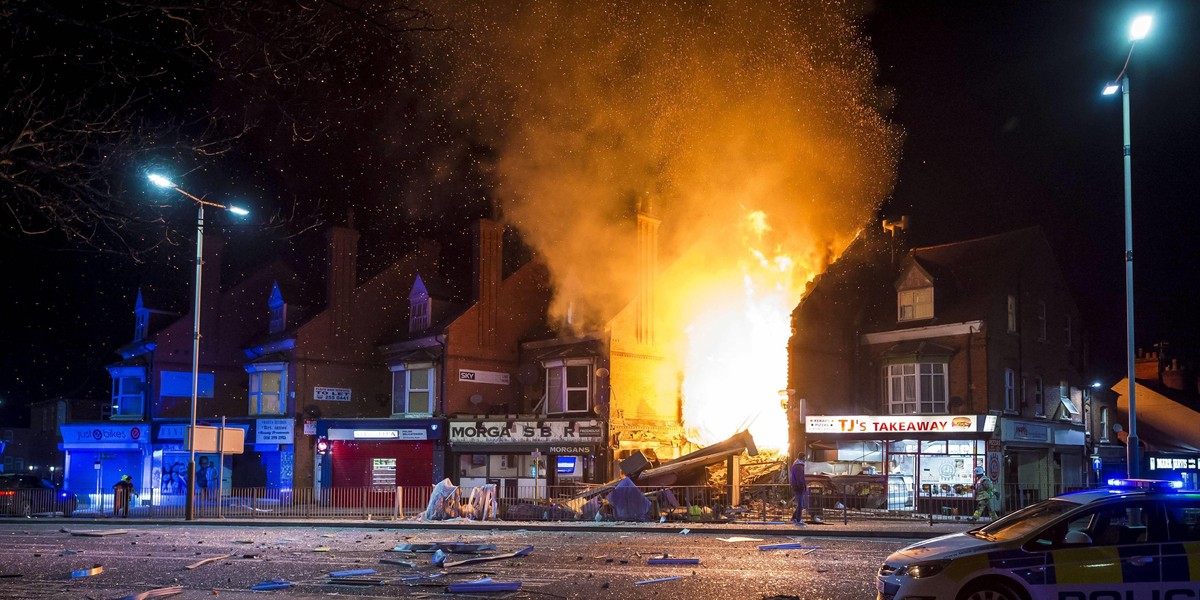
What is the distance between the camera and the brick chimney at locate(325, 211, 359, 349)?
40812 mm

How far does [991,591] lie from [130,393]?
41.3 meters

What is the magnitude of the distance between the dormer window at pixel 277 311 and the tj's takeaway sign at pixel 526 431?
9.45m

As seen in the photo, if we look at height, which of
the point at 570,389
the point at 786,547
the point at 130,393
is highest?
the point at 570,389

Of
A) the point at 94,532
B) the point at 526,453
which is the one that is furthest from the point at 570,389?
the point at 94,532

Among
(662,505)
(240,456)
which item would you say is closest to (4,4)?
(662,505)

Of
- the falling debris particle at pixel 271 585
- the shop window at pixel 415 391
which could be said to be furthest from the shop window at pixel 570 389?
the falling debris particle at pixel 271 585

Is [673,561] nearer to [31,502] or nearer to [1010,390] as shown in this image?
[1010,390]

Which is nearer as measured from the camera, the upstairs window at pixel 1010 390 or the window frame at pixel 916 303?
the upstairs window at pixel 1010 390

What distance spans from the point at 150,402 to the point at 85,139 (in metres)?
35.3

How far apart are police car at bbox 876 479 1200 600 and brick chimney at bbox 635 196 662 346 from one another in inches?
1102

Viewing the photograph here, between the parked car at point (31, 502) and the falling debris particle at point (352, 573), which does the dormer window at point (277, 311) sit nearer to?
the parked car at point (31, 502)

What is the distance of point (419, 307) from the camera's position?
40.7 meters

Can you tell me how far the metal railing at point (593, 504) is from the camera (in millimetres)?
27094

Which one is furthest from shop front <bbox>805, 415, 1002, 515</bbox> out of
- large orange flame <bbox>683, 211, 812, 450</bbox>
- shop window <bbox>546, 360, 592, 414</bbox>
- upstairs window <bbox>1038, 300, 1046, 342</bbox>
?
shop window <bbox>546, 360, 592, 414</bbox>
